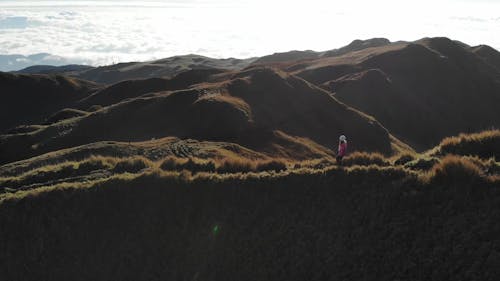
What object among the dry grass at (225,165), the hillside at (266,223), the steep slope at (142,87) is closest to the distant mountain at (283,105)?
the steep slope at (142,87)

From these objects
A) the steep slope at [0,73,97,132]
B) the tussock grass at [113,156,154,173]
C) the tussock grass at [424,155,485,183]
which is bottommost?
the steep slope at [0,73,97,132]

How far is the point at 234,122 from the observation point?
189 ft

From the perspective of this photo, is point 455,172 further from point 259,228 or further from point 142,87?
point 142,87

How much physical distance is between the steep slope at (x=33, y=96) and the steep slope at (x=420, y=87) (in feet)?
252

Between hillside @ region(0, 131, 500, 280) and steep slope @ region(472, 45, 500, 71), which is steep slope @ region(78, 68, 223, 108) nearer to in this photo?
hillside @ region(0, 131, 500, 280)

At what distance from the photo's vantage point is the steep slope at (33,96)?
147 m

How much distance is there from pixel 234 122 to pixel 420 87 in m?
79.0

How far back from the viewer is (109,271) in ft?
59.5

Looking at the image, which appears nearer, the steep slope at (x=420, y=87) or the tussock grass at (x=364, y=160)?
the tussock grass at (x=364, y=160)

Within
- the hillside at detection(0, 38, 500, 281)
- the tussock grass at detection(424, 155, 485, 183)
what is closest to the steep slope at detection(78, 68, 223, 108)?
the hillside at detection(0, 38, 500, 281)

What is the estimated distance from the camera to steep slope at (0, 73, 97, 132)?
147375mm

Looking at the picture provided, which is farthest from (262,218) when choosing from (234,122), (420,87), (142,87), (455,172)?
(420,87)

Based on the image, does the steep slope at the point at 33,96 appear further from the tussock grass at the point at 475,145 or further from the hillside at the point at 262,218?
the tussock grass at the point at 475,145

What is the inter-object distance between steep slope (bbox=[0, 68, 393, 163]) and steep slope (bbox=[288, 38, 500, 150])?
26.4 metres
